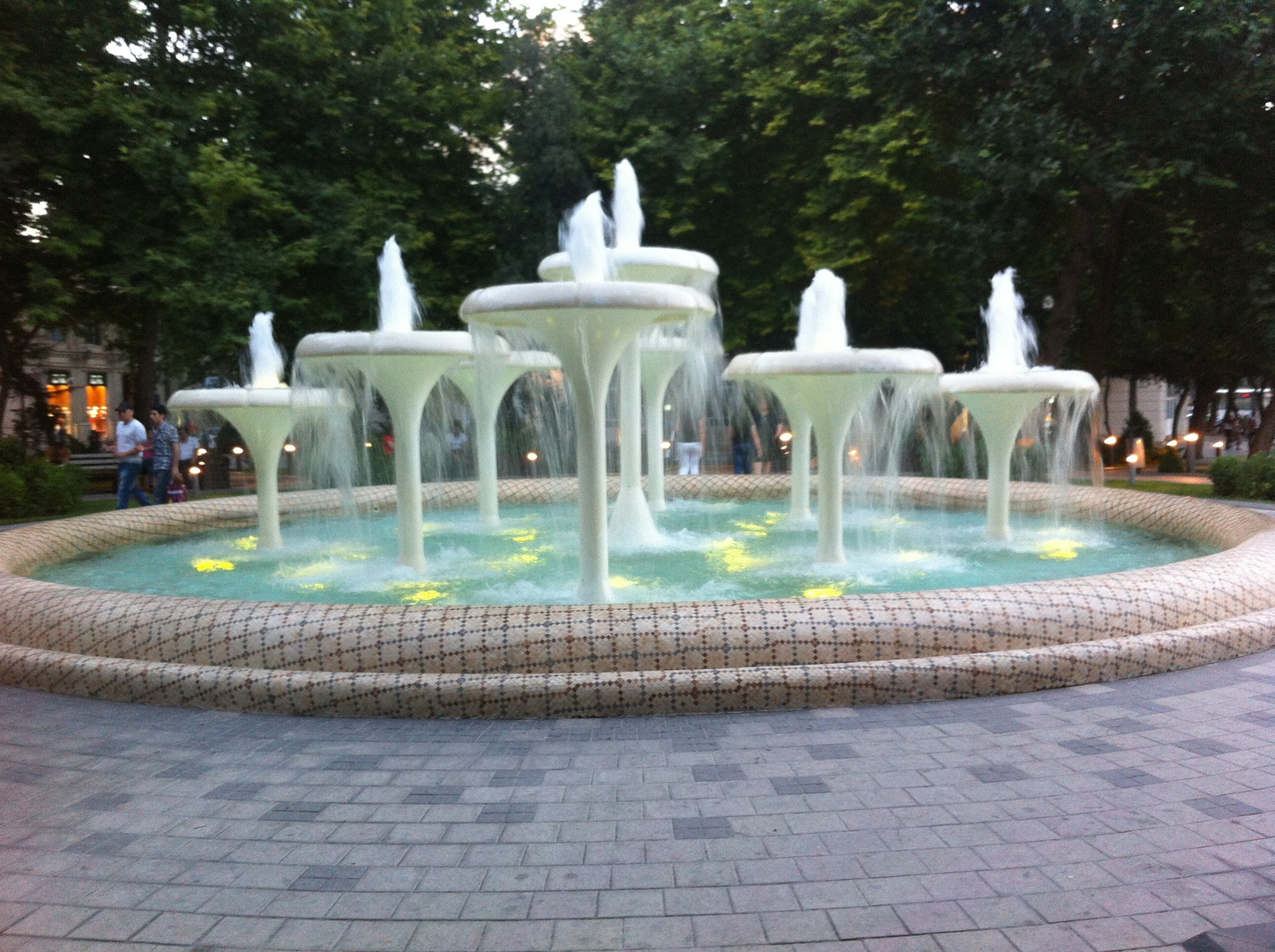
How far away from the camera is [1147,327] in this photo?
69.5 feet

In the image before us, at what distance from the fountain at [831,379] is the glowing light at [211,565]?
16.1 feet

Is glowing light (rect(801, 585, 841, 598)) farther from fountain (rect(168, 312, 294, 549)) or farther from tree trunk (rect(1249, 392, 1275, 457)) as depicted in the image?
tree trunk (rect(1249, 392, 1275, 457))

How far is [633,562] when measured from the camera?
8.70m

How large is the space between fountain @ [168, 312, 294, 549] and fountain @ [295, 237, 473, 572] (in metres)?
1.55

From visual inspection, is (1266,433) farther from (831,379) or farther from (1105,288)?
(831,379)

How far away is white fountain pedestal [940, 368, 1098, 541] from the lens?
9078mm

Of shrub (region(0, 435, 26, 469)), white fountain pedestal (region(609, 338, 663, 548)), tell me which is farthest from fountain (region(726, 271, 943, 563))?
shrub (region(0, 435, 26, 469))

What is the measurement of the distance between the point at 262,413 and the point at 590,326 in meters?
4.82

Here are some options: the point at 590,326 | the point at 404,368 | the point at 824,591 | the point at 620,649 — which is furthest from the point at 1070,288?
the point at 620,649

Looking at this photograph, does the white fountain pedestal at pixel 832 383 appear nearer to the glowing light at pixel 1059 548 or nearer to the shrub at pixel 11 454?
the glowing light at pixel 1059 548

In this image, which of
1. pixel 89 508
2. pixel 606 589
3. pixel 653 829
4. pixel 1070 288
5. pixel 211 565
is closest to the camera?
pixel 653 829

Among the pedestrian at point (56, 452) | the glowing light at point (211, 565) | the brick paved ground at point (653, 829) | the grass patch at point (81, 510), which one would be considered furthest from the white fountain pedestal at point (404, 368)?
the pedestrian at point (56, 452)

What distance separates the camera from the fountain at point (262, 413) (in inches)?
368

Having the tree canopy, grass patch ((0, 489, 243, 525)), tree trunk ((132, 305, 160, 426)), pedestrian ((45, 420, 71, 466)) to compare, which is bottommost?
grass patch ((0, 489, 243, 525))
